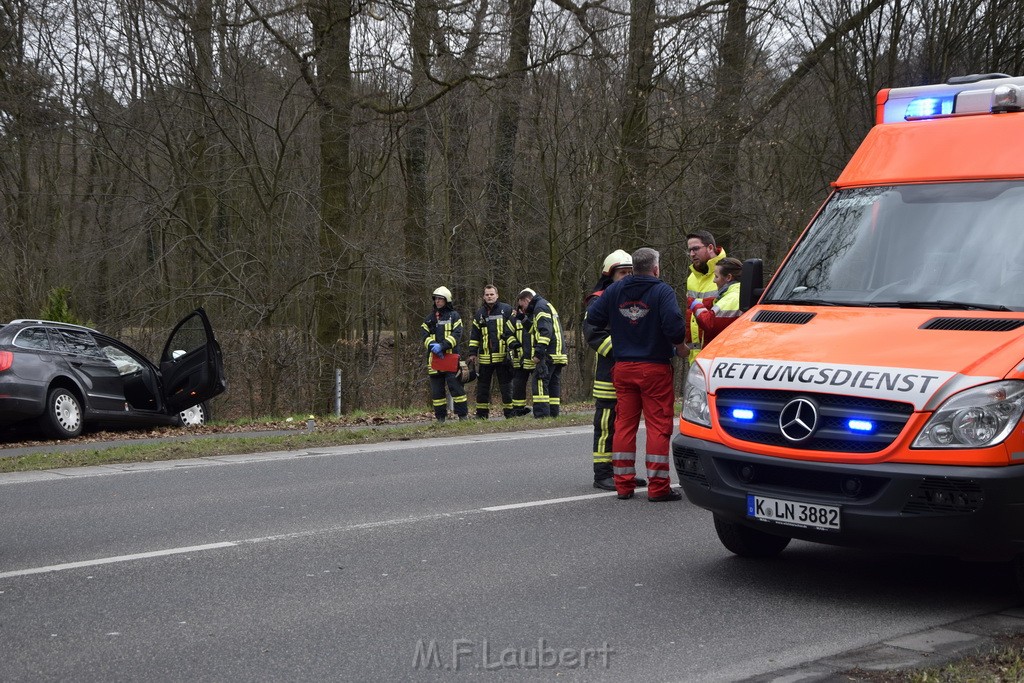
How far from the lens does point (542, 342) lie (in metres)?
17.0

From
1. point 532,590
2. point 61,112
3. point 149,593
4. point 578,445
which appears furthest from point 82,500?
point 61,112

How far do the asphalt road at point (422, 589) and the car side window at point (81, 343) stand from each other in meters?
7.09

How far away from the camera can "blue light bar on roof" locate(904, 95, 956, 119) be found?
7227 mm

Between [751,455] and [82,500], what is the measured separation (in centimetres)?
571

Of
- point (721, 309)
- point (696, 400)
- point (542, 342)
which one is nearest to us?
point (696, 400)

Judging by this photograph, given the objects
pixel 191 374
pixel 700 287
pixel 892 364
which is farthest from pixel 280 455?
pixel 892 364

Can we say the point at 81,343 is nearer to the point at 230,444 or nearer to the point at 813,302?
the point at 230,444

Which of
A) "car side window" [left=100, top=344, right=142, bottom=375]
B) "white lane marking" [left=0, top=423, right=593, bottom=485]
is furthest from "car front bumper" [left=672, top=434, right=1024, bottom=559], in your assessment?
"car side window" [left=100, top=344, right=142, bottom=375]

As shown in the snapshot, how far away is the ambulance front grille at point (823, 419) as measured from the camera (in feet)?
18.6

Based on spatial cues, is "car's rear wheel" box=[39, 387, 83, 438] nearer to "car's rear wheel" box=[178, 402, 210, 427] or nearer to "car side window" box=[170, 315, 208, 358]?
"car's rear wheel" box=[178, 402, 210, 427]

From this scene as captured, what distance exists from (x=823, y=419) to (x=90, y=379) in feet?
41.9

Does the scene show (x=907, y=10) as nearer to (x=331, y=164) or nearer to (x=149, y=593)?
(x=331, y=164)

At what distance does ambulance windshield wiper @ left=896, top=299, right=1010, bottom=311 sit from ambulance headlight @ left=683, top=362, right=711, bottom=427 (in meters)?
1.13

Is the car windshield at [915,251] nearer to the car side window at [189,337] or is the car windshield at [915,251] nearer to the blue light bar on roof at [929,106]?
the blue light bar on roof at [929,106]
